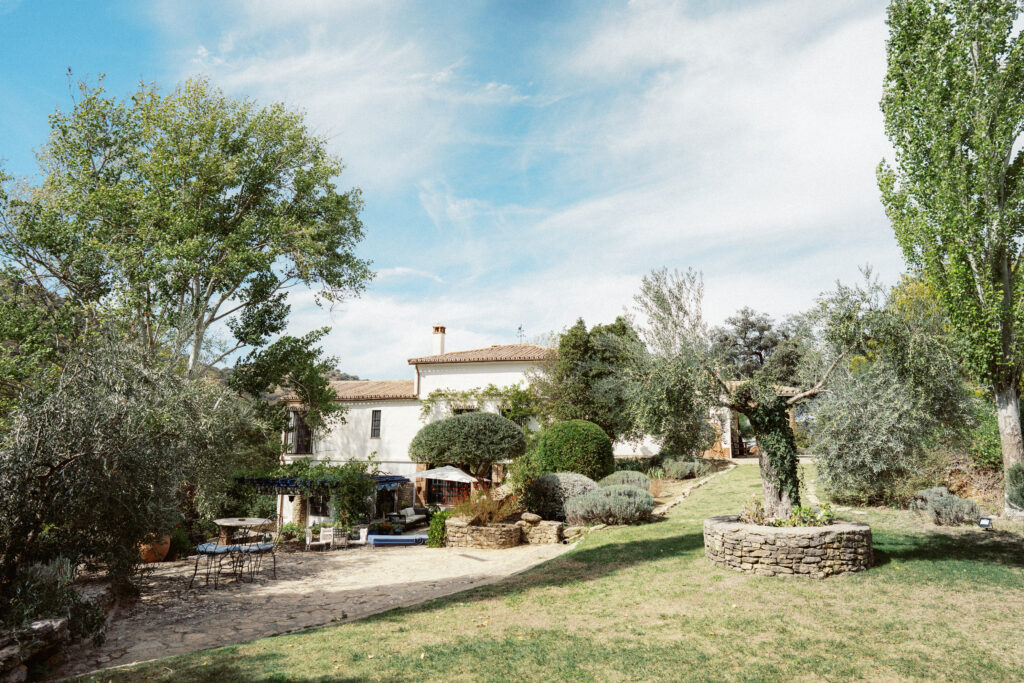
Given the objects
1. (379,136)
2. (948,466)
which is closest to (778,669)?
(379,136)

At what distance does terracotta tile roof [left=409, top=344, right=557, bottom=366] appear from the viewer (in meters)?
27.6

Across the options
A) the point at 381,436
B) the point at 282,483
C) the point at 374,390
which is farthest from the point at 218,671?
the point at 374,390

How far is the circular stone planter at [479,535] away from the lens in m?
15.0

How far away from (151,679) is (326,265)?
15.7 m

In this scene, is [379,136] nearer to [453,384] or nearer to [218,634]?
[218,634]

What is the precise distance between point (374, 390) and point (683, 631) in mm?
25580

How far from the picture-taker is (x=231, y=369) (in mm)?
19047

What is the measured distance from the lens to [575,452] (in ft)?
62.4

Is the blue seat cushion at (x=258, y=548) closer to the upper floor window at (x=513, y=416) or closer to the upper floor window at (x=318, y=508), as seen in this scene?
the upper floor window at (x=318, y=508)

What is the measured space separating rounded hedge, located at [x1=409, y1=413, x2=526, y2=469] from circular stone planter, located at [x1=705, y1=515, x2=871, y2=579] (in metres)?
10.3

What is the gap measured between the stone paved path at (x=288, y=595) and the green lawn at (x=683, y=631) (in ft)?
3.10

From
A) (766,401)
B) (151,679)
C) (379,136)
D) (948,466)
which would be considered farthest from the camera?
(948,466)

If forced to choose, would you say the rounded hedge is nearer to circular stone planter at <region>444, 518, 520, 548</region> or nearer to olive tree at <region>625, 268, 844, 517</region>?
circular stone planter at <region>444, 518, 520, 548</region>

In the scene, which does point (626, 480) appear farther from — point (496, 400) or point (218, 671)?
point (218, 671)
